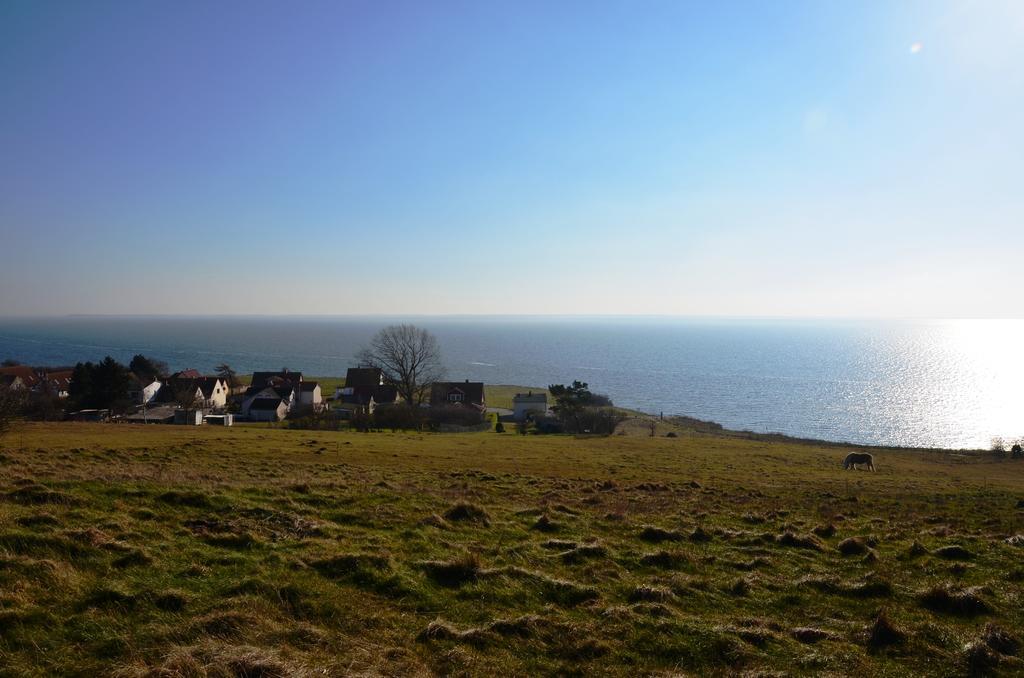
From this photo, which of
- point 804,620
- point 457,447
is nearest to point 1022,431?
point 457,447

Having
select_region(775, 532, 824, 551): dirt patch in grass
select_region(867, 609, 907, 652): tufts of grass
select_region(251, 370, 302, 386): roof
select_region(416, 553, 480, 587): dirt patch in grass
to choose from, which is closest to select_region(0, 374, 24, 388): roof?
select_region(251, 370, 302, 386): roof

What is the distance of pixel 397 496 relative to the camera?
1542 cm

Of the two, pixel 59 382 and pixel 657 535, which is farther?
pixel 59 382

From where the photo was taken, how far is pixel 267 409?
70.5 metres

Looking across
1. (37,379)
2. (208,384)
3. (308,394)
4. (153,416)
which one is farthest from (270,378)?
(37,379)

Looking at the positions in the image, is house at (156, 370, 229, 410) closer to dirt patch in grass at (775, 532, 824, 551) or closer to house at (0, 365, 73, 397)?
house at (0, 365, 73, 397)

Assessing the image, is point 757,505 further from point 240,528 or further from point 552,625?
point 240,528

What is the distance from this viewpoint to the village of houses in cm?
6650

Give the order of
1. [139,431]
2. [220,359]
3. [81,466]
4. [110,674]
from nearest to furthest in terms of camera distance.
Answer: [110,674] < [81,466] < [139,431] < [220,359]

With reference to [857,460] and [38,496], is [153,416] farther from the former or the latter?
[857,460]

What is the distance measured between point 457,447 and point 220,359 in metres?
163

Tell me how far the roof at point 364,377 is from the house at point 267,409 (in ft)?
51.6

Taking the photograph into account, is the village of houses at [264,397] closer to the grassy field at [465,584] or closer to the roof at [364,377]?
the roof at [364,377]

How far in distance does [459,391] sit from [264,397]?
26.3 metres
